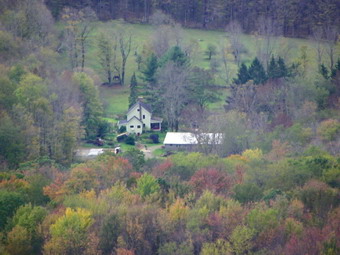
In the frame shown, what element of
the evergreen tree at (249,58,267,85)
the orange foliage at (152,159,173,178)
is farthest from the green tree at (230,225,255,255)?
the evergreen tree at (249,58,267,85)

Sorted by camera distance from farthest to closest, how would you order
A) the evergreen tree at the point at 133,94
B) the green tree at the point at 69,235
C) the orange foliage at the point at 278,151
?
the evergreen tree at the point at 133,94
the orange foliage at the point at 278,151
the green tree at the point at 69,235

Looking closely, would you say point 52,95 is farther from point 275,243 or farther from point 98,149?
point 275,243

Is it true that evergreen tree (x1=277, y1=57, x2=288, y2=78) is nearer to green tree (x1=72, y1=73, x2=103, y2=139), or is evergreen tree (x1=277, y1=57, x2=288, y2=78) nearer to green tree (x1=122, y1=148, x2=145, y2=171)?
green tree (x1=72, y1=73, x2=103, y2=139)

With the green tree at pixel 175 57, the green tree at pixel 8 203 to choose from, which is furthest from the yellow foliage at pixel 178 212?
the green tree at pixel 175 57

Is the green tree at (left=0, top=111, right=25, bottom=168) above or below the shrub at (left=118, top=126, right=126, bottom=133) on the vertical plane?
above

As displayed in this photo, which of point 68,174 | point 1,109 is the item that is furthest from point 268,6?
point 68,174

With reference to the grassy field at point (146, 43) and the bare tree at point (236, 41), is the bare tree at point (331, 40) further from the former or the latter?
the bare tree at point (236, 41)
